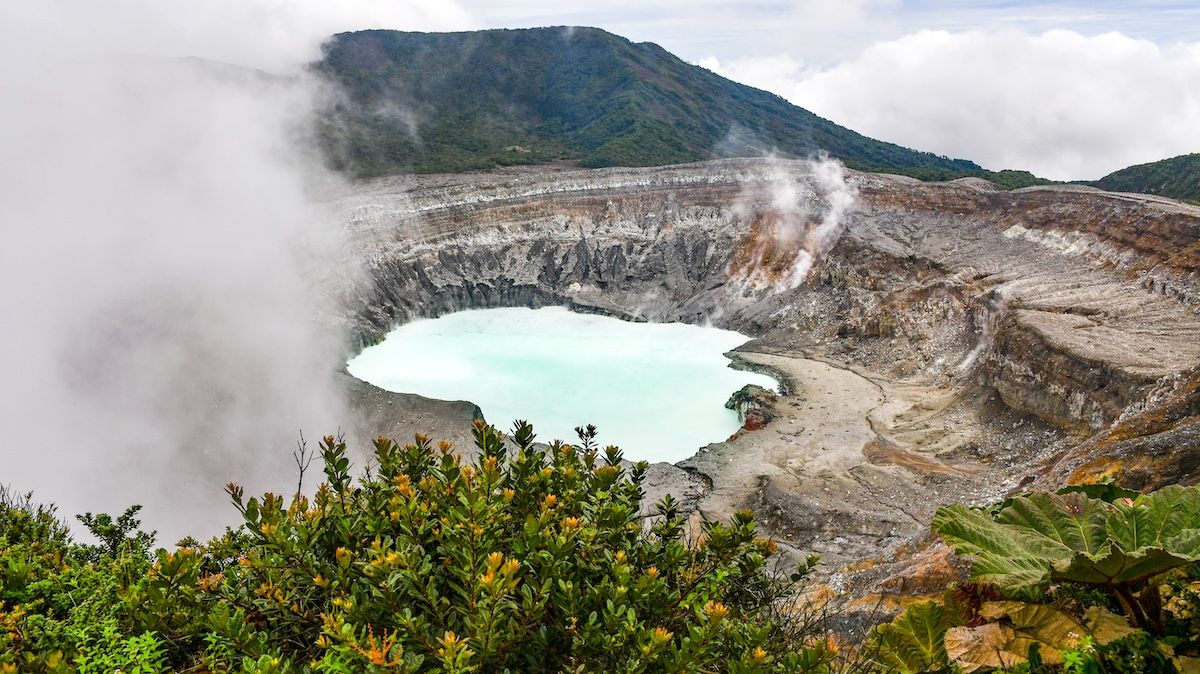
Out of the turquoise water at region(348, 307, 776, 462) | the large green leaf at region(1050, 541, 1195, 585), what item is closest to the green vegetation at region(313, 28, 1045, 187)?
the turquoise water at region(348, 307, 776, 462)

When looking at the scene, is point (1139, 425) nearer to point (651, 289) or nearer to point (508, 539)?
point (508, 539)

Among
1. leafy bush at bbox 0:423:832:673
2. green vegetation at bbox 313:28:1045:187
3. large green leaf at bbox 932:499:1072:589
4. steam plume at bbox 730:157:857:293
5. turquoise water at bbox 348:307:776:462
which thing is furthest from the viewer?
green vegetation at bbox 313:28:1045:187

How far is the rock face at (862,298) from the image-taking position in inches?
810

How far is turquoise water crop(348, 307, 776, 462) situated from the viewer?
2947 centimetres

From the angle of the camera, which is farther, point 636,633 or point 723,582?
point 723,582

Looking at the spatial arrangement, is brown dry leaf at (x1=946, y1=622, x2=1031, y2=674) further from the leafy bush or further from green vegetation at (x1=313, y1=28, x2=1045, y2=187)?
green vegetation at (x1=313, y1=28, x2=1045, y2=187)

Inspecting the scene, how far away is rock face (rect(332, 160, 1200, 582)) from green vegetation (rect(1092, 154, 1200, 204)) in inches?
1173

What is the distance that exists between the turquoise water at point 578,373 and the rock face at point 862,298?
2.08 metres

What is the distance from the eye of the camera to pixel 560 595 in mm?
3781

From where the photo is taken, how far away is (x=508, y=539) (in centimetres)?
436

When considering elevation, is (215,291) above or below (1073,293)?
above

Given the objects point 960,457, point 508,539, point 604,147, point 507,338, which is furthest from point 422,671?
point 604,147

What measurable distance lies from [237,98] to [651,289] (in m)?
44.2

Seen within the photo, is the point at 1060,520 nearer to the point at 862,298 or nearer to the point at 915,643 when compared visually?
the point at 915,643
